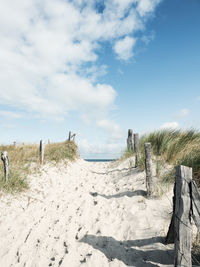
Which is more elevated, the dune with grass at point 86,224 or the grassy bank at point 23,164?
the grassy bank at point 23,164

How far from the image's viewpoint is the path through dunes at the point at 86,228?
312cm

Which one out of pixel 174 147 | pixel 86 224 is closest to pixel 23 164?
pixel 86 224

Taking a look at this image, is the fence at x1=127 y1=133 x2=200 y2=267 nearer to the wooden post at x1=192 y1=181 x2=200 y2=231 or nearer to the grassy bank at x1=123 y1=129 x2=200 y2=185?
the wooden post at x1=192 y1=181 x2=200 y2=231

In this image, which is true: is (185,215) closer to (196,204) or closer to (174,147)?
(196,204)

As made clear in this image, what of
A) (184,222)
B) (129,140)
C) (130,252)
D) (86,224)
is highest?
(129,140)

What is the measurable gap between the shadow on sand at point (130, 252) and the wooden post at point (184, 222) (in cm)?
53

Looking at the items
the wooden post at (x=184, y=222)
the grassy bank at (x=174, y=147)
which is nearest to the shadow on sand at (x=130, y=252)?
the wooden post at (x=184, y=222)

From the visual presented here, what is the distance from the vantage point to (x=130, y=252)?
315 centimetres

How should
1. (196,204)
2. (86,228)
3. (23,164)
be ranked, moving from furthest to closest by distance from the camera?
1. (23,164)
2. (86,228)
3. (196,204)

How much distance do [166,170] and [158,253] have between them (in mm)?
3293

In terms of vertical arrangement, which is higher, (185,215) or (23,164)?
(23,164)

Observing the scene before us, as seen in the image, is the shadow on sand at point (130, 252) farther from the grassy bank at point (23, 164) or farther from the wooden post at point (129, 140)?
the wooden post at point (129, 140)

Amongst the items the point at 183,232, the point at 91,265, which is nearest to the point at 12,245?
the point at 91,265

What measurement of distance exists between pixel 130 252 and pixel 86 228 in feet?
4.05
